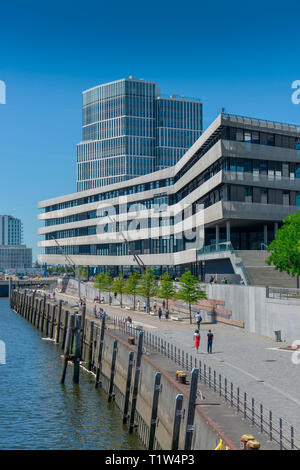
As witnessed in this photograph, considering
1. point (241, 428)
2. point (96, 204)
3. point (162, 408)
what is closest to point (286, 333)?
point (162, 408)

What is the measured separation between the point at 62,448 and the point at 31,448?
1.55 m

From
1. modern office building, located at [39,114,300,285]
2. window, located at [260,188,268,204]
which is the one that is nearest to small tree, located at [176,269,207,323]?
modern office building, located at [39,114,300,285]

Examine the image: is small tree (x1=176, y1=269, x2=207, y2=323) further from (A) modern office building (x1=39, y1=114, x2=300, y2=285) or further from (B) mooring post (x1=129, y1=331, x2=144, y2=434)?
(B) mooring post (x1=129, y1=331, x2=144, y2=434)

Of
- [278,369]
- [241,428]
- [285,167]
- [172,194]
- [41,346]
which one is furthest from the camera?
[172,194]

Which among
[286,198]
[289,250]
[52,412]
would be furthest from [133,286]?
[52,412]

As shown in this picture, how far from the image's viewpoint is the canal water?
29.3m

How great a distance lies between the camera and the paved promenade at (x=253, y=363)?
26.0 m

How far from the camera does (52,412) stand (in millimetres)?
34875

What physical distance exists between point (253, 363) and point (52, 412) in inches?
493

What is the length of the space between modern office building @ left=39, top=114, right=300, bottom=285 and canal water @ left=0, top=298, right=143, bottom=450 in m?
24.4

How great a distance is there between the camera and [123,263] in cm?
12619

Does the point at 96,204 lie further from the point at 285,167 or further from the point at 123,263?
the point at 285,167

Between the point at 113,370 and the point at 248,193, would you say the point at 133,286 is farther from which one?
the point at 113,370

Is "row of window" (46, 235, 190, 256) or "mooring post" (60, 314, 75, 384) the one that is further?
"row of window" (46, 235, 190, 256)
